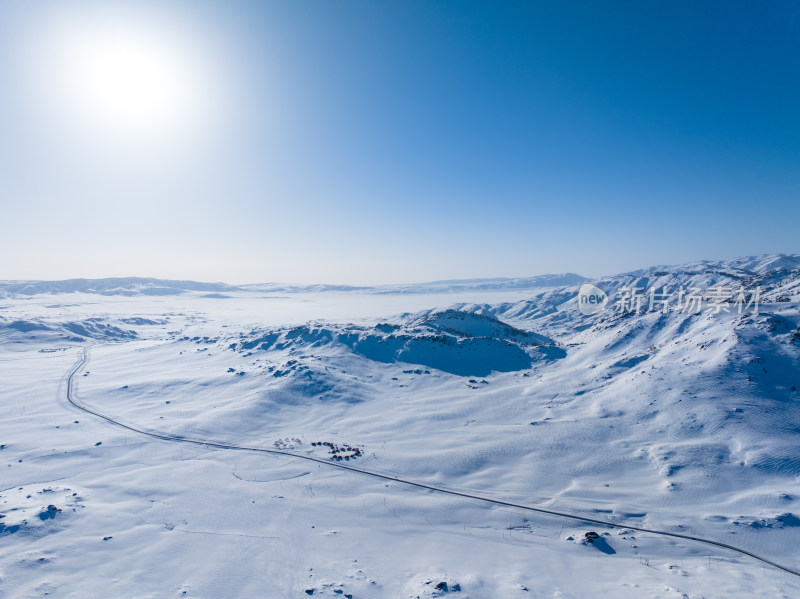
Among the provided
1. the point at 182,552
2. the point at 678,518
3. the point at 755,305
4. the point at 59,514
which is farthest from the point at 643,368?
the point at 59,514

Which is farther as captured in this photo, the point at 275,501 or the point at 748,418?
the point at 748,418

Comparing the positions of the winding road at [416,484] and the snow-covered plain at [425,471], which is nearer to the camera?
the snow-covered plain at [425,471]

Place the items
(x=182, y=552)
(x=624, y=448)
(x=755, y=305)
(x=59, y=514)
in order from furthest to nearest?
(x=755, y=305)
(x=624, y=448)
(x=59, y=514)
(x=182, y=552)

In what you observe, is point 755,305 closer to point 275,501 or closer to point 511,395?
point 511,395

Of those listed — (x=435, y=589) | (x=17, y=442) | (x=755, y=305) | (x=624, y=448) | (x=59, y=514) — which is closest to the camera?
(x=435, y=589)

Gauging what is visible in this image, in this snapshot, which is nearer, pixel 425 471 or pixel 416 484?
pixel 416 484

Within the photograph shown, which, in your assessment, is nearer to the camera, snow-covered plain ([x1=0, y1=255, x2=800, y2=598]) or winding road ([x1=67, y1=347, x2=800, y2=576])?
snow-covered plain ([x1=0, y1=255, x2=800, y2=598])

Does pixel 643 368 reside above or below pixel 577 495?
above
